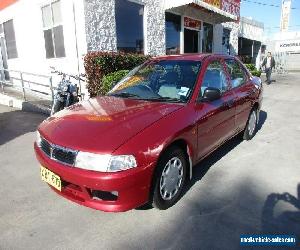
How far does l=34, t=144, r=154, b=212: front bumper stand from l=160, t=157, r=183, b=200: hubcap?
→ 0.31 meters

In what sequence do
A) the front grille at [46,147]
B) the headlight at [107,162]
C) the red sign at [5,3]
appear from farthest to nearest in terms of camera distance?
the red sign at [5,3], the front grille at [46,147], the headlight at [107,162]

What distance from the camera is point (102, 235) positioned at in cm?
292

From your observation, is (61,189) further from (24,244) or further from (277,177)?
(277,177)

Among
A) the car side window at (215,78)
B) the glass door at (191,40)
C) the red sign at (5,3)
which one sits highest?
the red sign at (5,3)

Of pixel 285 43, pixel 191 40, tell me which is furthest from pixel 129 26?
pixel 285 43

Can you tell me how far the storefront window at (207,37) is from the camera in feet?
50.5

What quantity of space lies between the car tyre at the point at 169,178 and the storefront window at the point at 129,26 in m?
7.32

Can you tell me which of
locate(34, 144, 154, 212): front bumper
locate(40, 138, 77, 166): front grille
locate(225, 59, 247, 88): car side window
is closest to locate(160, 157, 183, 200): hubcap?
locate(34, 144, 154, 212): front bumper

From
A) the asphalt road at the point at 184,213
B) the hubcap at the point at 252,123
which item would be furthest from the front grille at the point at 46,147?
the hubcap at the point at 252,123

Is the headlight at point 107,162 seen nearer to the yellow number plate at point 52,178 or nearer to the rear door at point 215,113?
the yellow number plate at point 52,178

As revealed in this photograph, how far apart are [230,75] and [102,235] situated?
3.22 meters

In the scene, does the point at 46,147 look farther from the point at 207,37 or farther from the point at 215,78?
the point at 207,37

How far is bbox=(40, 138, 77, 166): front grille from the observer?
9.36 feet

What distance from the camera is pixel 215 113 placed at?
398 centimetres
